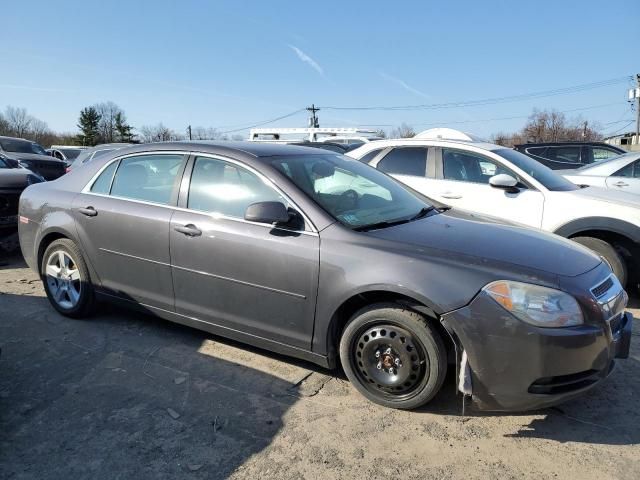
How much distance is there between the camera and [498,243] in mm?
3037

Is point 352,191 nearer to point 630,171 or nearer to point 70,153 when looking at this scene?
point 630,171

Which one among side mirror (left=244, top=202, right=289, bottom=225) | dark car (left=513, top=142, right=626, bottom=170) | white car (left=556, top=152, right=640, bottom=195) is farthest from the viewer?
dark car (left=513, top=142, right=626, bottom=170)

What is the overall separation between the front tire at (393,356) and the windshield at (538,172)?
348 centimetres

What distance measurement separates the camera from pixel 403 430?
2.83m

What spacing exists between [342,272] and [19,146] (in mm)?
15340

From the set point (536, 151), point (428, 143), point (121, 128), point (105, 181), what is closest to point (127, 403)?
point (105, 181)

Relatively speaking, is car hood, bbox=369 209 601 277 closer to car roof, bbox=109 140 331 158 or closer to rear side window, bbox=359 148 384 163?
car roof, bbox=109 140 331 158

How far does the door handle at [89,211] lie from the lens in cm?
418

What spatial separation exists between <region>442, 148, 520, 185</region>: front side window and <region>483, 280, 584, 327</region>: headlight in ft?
11.1

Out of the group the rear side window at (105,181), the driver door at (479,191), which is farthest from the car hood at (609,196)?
the rear side window at (105,181)

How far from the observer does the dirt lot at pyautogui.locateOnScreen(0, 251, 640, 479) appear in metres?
2.51

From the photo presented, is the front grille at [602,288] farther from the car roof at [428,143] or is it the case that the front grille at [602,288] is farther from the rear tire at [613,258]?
the car roof at [428,143]

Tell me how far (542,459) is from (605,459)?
32 centimetres

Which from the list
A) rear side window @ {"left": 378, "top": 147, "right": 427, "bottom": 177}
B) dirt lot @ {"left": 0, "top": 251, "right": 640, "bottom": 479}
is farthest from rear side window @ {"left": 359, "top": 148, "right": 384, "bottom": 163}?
dirt lot @ {"left": 0, "top": 251, "right": 640, "bottom": 479}
